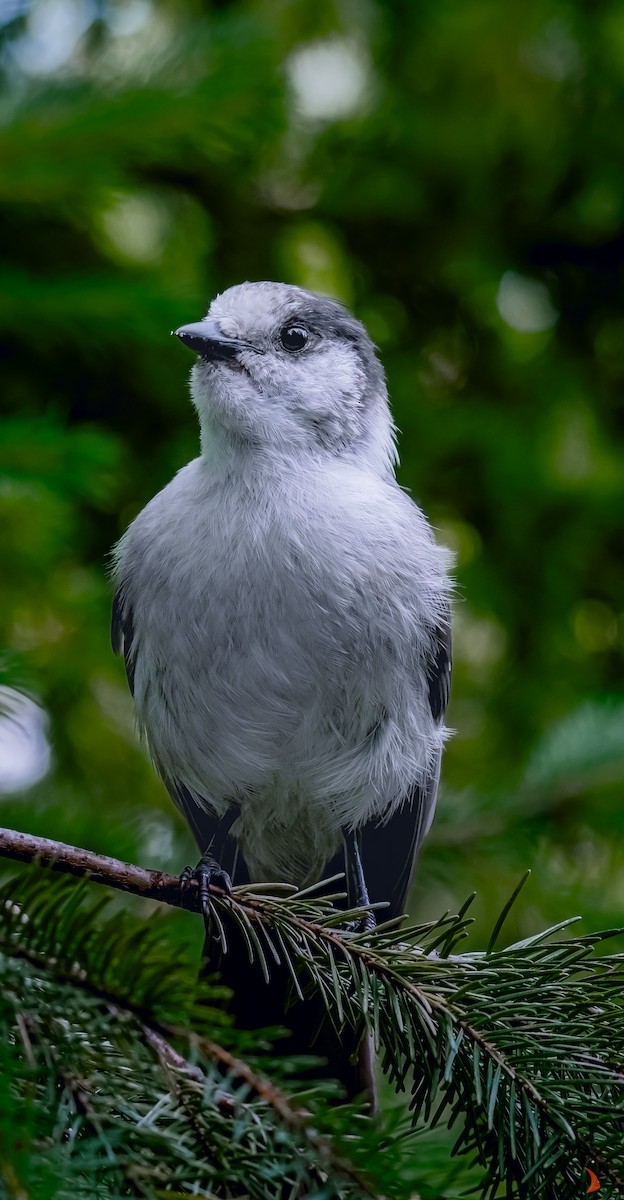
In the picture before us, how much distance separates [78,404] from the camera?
3.15 meters

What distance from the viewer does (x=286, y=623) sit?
2.05 m

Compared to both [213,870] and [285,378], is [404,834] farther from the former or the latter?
[285,378]

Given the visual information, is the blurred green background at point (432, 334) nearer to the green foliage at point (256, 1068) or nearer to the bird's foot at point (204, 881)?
the bird's foot at point (204, 881)

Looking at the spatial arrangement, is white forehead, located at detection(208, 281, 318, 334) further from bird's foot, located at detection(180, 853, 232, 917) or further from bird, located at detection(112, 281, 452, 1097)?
bird's foot, located at detection(180, 853, 232, 917)

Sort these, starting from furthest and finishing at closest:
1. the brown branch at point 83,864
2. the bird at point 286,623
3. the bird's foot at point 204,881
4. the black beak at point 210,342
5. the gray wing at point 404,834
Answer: the gray wing at point 404,834, the black beak at point 210,342, the bird at point 286,623, the bird's foot at point 204,881, the brown branch at point 83,864

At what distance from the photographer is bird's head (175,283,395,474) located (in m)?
2.25

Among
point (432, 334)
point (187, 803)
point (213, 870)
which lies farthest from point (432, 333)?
point (213, 870)

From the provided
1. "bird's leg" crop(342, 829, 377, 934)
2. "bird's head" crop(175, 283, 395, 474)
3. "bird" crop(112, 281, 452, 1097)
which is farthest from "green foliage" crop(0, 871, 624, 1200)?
"bird's head" crop(175, 283, 395, 474)

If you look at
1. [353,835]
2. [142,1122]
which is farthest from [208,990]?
[353,835]

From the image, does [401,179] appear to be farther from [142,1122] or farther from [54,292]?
[142,1122]

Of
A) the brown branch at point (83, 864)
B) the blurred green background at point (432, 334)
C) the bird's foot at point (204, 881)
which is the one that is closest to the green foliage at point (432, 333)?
the blurred green background at point (432, 334)

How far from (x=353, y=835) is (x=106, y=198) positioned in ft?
5.39

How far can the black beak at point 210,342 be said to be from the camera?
2180 millimetres

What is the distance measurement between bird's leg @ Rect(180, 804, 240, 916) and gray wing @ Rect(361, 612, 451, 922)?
13.7 inches
